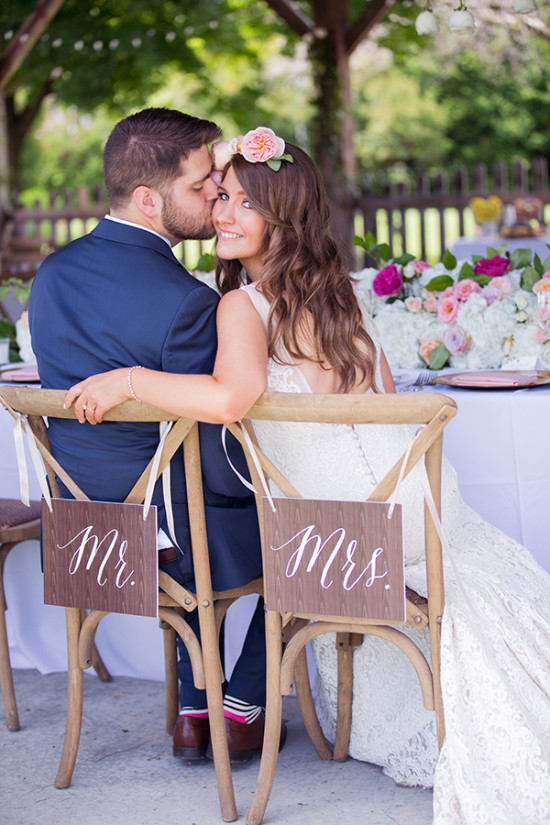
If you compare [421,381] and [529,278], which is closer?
[421,381]

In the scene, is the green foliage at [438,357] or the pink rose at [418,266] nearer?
the green foliage at [438,357]

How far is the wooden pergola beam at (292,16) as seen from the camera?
33.1 ft

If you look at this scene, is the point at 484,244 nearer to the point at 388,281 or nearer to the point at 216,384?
the point at 388,281

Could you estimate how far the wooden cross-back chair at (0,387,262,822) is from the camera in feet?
6.82

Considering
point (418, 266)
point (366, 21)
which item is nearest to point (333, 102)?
point (366, 21)

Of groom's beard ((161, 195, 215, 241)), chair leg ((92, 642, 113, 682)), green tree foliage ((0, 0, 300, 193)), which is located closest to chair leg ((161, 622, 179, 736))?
chair leg ((92, 642, 113, 682))

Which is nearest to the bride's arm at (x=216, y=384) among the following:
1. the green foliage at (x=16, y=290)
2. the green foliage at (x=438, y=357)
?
the green foliage at (x=438, y=357)

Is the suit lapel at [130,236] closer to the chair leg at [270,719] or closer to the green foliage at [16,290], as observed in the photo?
the chair leg at [270,719]

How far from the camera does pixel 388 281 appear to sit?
10.9ft

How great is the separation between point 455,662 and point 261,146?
1202mm

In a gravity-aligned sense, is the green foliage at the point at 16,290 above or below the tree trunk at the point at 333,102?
below

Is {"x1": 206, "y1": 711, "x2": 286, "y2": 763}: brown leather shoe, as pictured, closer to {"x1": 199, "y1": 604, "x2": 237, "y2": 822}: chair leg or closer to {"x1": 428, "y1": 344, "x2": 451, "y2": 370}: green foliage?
{"x1": 199, "y1": 604, "x2": 237, "y2": 822}: chair leg

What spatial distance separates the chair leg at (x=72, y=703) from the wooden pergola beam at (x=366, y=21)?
931cm

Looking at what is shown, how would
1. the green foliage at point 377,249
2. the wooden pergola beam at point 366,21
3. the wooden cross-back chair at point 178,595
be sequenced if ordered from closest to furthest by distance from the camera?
the wooden cross-back chair at point 178,595
the green foliage at point 377,249
the wooden pergola beam at point 366,21
